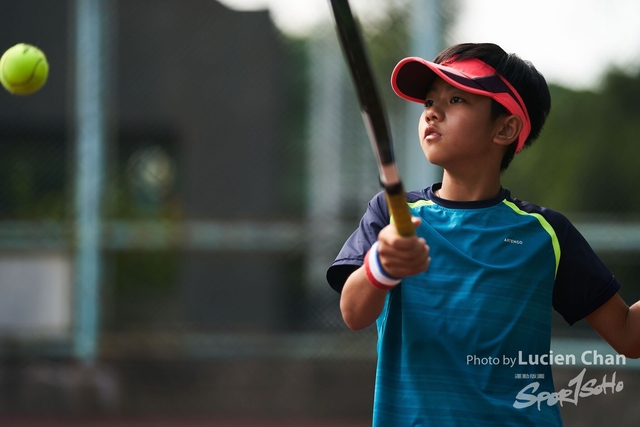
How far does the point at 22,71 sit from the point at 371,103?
5.74 feet

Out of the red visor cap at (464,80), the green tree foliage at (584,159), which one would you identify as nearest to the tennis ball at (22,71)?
the red visor cap at (464,80)

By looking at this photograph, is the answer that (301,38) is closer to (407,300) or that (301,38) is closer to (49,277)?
(49,277)

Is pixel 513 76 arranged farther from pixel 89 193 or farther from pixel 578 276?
pixel 89 193

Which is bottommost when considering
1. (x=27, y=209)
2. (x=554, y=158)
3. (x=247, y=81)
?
(x=27, y=209)

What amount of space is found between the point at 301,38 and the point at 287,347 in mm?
1963

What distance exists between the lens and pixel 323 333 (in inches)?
217

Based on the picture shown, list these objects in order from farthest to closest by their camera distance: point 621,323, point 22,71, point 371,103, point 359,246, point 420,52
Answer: point 420,52
point 22,71
point 621,323
point 359,246
point 371,103

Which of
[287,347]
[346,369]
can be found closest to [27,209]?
[287,347]

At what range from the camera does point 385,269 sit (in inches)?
64.7

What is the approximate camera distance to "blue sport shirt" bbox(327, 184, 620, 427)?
6.08ft

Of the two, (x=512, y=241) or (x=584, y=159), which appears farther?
(x=584, y=159)

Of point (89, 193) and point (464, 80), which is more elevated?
point (464, 80)

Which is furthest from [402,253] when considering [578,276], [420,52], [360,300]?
[420,52]

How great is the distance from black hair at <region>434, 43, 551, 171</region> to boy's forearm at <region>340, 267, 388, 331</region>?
0.53 metres
